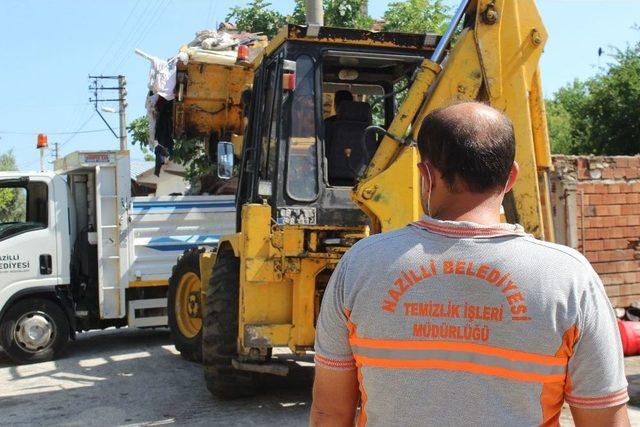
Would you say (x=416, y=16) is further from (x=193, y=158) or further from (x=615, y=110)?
(x=615, y=110)

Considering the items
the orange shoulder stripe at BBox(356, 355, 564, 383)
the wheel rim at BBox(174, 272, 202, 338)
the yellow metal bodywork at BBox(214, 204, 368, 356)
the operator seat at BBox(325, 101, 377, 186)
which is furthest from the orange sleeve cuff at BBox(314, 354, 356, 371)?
the wheel rim at BBox(174, 272, 202, 338)

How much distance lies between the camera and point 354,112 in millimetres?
6902

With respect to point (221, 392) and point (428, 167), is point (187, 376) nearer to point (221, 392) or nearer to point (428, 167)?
point (221, 392)

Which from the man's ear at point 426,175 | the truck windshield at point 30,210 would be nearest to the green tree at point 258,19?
the truck windshield at point 30,210

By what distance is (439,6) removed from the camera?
13.8 metres

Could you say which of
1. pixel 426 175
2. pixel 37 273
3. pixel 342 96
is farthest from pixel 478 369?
pixel 37 273

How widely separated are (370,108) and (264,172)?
1051 mm

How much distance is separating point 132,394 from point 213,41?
369 cm

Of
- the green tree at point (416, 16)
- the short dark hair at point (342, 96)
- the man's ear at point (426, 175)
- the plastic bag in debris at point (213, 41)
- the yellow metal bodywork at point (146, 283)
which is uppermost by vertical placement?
the green tree at point (416, 16)

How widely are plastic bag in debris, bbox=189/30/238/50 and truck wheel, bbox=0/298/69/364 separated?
3.74 metres

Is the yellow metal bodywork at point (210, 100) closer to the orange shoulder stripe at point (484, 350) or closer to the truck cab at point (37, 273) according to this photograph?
the truck cab at point (37, 273)

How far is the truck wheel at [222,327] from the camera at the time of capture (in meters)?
6.90

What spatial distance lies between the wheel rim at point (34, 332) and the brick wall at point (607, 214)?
634 centimetres

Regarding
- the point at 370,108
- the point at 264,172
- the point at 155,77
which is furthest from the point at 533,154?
the point at 155,77
